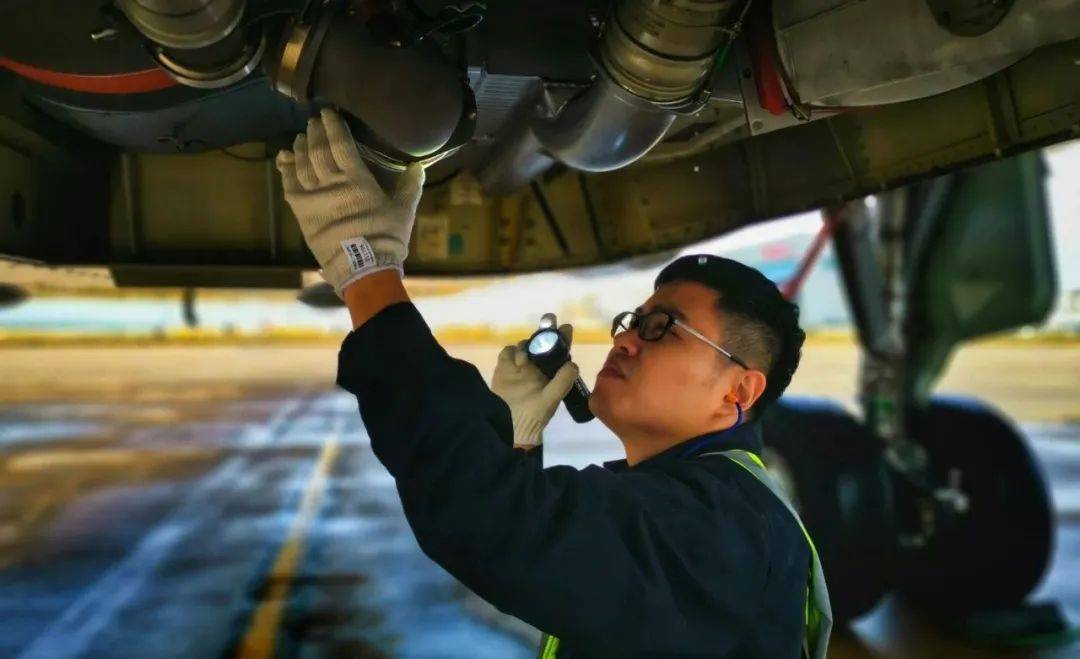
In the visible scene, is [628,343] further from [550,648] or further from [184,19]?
[184,19]

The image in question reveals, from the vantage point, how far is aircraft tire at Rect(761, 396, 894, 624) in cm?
378

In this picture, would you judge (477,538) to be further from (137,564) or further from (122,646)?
(137,564)

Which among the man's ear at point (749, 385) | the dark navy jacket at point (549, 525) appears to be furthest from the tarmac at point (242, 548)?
the dark navy jacket at point (549, 525)

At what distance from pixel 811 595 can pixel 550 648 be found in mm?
410

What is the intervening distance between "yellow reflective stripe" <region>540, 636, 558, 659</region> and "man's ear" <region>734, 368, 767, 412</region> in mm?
482

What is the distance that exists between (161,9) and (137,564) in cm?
398

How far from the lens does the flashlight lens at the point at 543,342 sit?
163cm

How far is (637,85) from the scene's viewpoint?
4.51 feet

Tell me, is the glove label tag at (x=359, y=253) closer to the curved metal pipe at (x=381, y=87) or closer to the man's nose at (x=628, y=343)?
the curved metal pipe at (x=381, y=87)

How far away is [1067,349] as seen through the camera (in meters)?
20.1

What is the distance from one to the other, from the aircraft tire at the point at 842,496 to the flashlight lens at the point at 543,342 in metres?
2.53

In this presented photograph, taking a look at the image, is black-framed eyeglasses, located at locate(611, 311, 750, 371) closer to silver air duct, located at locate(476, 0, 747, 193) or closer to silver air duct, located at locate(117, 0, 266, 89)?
silver air duct, located at locate(476, 0, 747, 193)

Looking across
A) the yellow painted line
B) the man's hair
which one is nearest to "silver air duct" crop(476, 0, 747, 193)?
the man's hair

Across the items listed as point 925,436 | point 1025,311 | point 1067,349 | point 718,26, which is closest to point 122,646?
point 718,26
